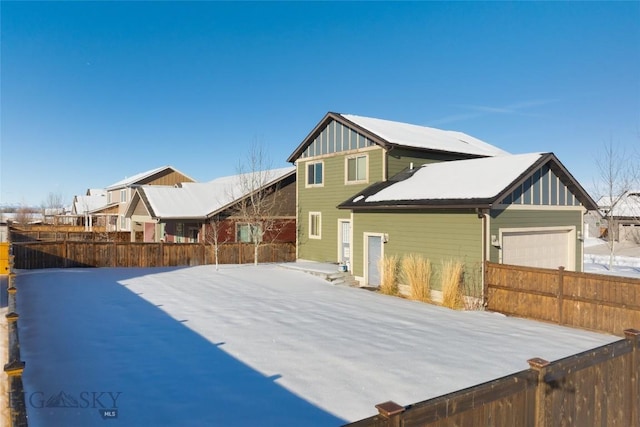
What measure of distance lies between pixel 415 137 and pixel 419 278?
28.0ft

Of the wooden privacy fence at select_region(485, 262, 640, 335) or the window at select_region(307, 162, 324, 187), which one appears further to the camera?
the window at select_region(307, 162, 324, 187)

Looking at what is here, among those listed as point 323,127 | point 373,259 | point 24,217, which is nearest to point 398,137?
point 323,127

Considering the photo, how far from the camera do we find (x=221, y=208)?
23609mm

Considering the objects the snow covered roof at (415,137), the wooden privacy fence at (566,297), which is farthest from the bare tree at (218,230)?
the wooden privacy fence at (566,297)

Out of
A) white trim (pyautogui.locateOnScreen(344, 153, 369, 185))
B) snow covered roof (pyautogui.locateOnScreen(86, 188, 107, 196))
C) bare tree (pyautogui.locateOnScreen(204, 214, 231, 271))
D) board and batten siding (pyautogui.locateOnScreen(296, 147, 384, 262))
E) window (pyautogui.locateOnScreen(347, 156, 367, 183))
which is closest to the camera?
board and batten siding (pyautogui.locateOnScreen(296, 147, 384, 262))

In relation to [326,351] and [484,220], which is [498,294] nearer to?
[484,220]

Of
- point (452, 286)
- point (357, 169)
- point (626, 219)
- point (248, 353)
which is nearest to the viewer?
point (248, 353)

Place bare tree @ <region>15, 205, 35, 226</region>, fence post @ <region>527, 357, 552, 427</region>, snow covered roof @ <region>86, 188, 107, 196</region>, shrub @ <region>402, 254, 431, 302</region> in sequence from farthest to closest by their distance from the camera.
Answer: bare tree @ <region>15, 205, 35, 226</region> → snow covered roof @ <region>86, 188, 107, 196</region> → shrub @ <region>402, 254, 431, 302</region> → fence post @ <region>527, 357, 552, 427</region>

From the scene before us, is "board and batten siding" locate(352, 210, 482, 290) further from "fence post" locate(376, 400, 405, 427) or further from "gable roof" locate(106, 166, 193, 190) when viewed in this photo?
"gable roof" locate(106, 166, 193, 190)

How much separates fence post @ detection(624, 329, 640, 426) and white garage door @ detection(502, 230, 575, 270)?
26.3 ft

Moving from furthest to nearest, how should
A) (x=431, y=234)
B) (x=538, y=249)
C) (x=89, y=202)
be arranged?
(x=89, y=202) < (x=538, y=249) < (x=431, y=234)

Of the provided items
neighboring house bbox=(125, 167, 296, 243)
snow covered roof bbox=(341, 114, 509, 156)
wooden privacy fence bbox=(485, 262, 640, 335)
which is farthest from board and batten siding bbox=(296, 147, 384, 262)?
wooden privacy fence bbox=(485, 262, 640, 335)

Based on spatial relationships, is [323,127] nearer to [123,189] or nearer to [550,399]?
[550,399]

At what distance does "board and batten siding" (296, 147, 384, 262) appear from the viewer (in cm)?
1839
